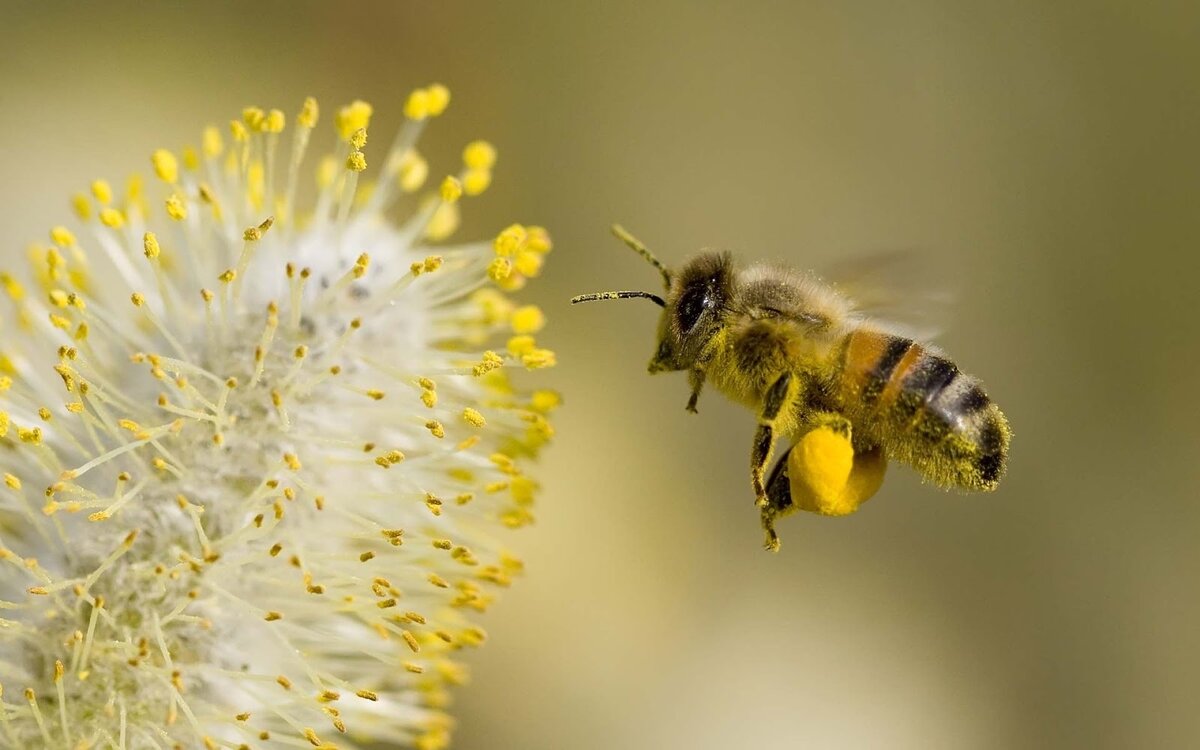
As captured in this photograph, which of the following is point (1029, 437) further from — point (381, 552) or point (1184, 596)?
point (381, 552)

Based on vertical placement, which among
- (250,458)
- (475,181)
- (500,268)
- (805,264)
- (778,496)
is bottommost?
(250,458)

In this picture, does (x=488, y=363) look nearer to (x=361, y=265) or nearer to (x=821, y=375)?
(x=361, y=265)

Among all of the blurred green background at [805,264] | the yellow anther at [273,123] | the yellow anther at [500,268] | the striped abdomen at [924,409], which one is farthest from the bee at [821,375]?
the blurred green background at [805,264]

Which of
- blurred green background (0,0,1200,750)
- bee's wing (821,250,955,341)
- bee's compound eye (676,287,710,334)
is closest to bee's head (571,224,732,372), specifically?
bee's compound eye (676,287,710,334)

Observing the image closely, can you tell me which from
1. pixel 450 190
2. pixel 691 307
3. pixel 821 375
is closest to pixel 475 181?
pixel 450 190

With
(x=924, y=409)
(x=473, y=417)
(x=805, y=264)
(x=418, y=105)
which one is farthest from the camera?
(x=805, y=264)

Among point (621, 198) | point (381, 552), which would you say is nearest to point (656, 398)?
point (621, 198)

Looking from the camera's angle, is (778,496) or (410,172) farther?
(410,172)
